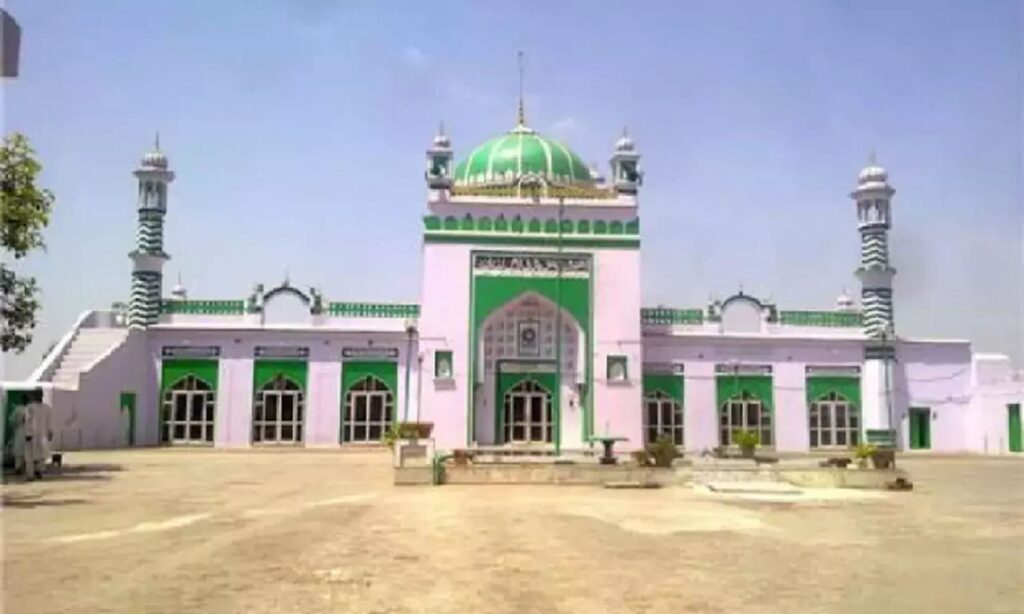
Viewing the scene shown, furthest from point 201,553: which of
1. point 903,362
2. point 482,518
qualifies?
point 903,362

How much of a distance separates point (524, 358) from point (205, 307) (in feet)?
35.4

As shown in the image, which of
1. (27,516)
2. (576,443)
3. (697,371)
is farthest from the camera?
(697,371)

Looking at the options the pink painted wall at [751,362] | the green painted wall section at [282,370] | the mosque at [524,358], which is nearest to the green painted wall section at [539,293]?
the mosque at [524,358]

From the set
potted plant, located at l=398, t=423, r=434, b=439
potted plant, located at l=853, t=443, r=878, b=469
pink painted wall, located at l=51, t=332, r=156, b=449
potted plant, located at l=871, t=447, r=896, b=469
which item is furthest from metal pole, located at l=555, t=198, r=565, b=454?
pink painted wall, located at l=51, t=332, r=156, b=449

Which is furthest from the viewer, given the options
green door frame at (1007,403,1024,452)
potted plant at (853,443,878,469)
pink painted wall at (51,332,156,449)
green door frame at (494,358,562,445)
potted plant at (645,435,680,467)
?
green door frame at (1007,403,1024,452)

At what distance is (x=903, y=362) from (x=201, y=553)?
27.9 metres

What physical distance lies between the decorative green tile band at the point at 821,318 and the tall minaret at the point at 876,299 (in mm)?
463

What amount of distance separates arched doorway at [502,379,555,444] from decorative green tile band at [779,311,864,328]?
9.07 m

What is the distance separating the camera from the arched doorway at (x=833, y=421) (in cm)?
3044

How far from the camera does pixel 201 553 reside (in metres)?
7.94

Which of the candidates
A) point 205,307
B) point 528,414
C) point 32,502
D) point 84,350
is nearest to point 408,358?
point 528,414

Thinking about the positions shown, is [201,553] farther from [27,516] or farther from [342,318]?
[342,318]

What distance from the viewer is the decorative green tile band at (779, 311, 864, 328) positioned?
31328mm

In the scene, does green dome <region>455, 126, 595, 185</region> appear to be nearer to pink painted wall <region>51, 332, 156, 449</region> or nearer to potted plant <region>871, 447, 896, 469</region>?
pink painted wall <region>51, 332, 156, 449</region>
